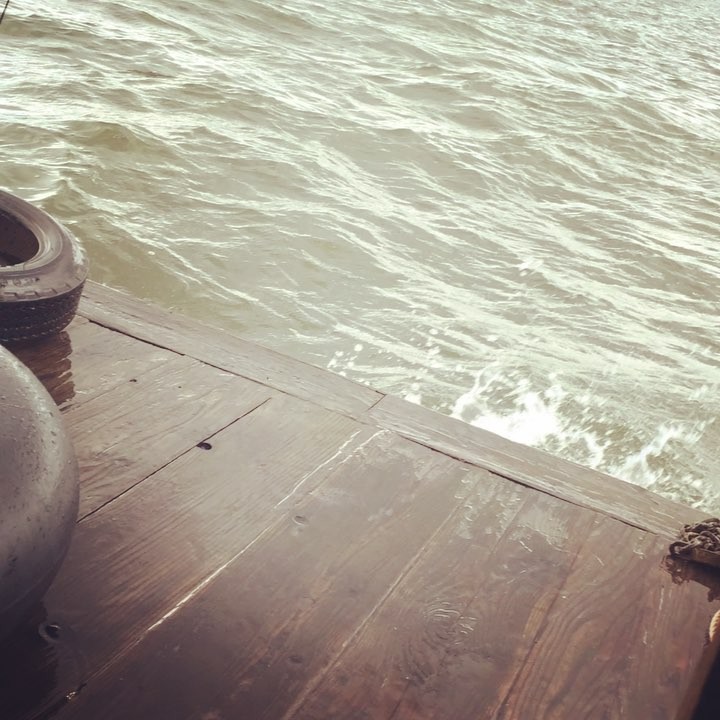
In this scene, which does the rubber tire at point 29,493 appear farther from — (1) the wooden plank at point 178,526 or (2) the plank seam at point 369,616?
(2) the plank seam at point 369,616

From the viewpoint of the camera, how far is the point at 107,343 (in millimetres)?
2186

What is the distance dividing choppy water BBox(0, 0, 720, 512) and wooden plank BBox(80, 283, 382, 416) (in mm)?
1233

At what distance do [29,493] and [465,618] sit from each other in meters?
0.76

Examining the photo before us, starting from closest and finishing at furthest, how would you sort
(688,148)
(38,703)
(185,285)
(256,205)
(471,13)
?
1. (38,703)
2. (185,285)
3. (256,205)
4. (688,148)
5. (471,13)

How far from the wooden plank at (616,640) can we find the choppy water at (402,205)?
154cm

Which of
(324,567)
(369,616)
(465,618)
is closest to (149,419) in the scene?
(324,567)

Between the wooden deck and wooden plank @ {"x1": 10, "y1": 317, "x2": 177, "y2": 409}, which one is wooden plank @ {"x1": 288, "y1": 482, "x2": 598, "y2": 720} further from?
wooden plank @ {"x1": 10, "y1": 317, "x2": 177, "y2": 409}

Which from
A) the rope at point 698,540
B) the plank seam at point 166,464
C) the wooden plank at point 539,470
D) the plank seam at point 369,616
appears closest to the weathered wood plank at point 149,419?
the plank seam at point 166,464

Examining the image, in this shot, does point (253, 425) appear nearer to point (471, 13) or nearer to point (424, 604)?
point (424, 604)

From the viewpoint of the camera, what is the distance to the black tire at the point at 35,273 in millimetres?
2000

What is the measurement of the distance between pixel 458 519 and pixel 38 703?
876 millimetres

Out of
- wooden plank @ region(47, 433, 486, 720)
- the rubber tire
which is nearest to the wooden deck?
wooden plank @ region(47, 433, 486, 720)

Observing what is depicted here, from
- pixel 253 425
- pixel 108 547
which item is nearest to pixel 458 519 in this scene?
pixel 253 425

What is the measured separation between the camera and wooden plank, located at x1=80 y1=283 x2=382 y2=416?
2.18 metres
